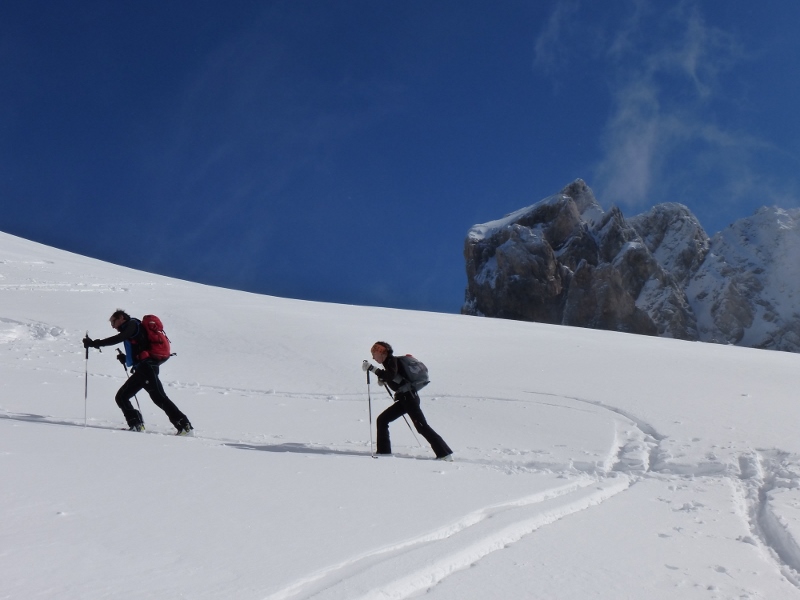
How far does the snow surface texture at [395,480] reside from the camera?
344 centimetres

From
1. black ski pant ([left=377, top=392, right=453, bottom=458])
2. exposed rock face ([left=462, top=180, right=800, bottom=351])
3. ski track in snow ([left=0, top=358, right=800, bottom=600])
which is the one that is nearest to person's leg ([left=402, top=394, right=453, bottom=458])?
black ski pant ([left=377, top=392, right=453, bottom=458])

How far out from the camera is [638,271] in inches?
4906

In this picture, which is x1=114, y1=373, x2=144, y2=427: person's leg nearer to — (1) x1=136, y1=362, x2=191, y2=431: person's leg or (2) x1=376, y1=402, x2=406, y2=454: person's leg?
(1) x1=136, y1=362, x2=191, y2=431: person's leg

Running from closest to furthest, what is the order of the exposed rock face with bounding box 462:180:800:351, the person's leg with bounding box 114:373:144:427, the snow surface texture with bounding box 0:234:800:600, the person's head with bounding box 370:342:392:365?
the snow surface texture with bounding box 0:234:800:600, the person's head with bounding box 370:342:392:365, the person's leg with bounding box 114:373:144:427, the exposed rock face with bounding box 462:180:800:351

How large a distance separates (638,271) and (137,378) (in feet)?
414

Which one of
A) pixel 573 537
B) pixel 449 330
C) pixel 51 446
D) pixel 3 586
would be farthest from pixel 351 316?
pixel 3 586

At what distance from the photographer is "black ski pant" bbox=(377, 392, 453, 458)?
7.78 m

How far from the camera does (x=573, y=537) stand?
446cm

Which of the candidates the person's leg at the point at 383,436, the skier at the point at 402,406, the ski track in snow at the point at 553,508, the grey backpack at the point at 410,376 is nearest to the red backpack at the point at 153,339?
the ski track in snow at the point at 553,508

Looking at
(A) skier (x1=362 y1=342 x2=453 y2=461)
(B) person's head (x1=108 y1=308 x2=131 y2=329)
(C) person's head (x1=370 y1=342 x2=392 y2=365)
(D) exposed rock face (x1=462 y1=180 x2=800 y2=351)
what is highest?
(D) exposed rock face (x1=462 y1=180 x2=800 y2=351)

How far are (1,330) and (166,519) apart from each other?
1278 cm

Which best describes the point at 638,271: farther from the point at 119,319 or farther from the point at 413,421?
the point at 119,319

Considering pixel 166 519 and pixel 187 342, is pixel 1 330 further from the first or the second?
pixel 166 519

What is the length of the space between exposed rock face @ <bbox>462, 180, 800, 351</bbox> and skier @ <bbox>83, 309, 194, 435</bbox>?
4102 inches
